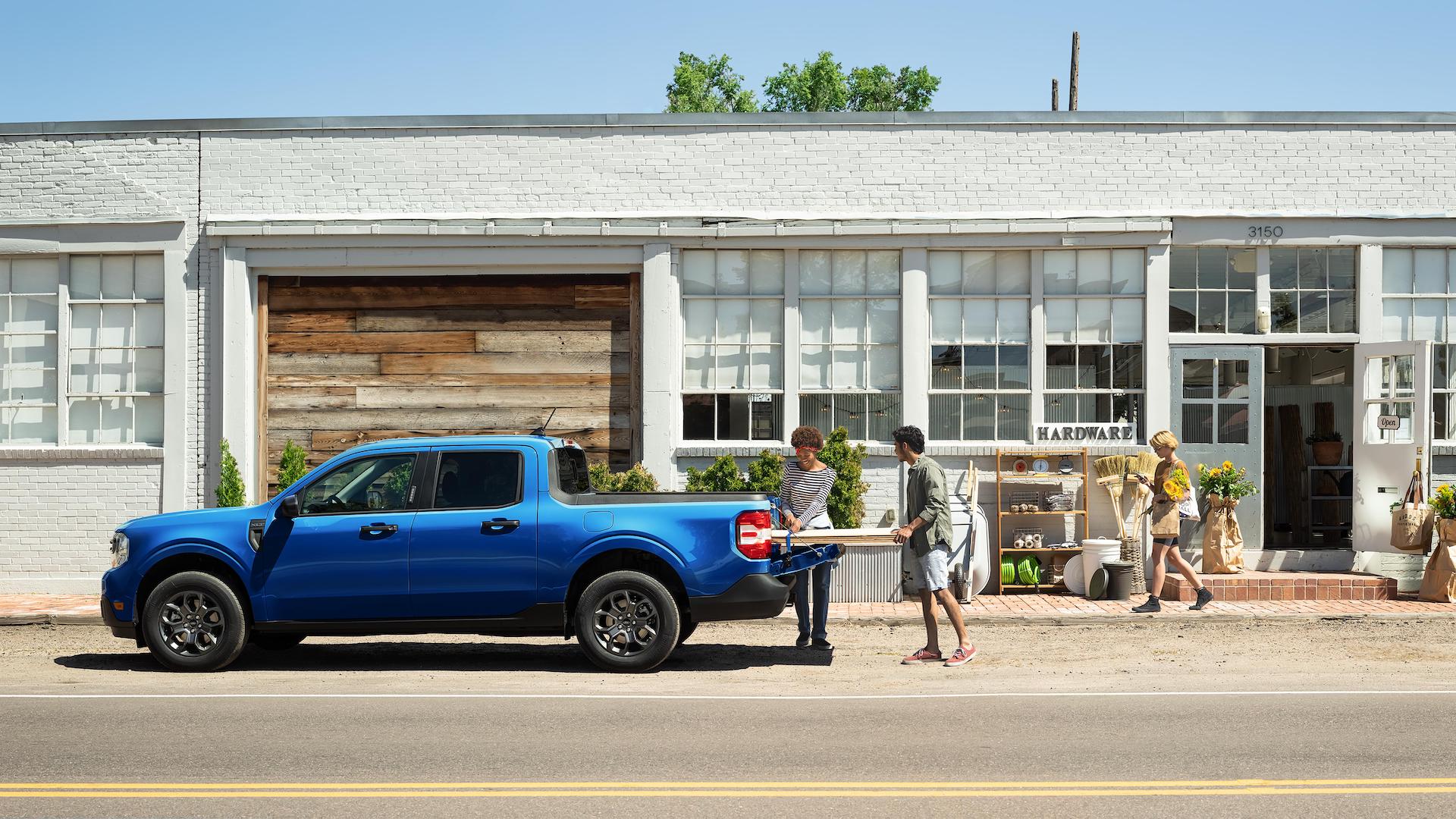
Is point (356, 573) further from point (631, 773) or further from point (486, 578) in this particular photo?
point (631, 773)

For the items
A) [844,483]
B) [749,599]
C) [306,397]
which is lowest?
[749,599]

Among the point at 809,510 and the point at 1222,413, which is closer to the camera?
the point at 809,510

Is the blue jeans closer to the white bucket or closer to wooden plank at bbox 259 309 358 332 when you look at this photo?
the white bucket

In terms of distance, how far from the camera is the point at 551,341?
48.9 feet

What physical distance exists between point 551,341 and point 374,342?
1967mm

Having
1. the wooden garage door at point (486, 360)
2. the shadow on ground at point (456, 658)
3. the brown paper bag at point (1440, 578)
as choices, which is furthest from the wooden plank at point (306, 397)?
the brown paper bag at point (1440, 578)

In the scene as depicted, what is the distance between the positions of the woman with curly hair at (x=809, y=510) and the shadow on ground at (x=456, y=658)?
0.17 metres

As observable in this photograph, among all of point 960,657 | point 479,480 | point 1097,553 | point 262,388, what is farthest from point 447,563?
point 1097,553

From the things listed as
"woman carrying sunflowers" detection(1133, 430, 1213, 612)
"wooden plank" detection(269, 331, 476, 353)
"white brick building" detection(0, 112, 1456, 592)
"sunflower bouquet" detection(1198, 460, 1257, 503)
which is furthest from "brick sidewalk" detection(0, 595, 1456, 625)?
"wooden plank" detection(269, 331, 476, 353)

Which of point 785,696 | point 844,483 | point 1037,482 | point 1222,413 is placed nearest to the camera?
point 785,696

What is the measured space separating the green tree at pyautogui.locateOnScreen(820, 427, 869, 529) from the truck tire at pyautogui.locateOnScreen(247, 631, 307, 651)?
5.68 m

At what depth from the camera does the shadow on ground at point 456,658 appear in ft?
33.2

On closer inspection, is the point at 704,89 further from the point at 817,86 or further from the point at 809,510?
the point at 809,510

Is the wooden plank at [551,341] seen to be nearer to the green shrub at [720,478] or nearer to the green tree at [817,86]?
the green shrub at [720,478]
